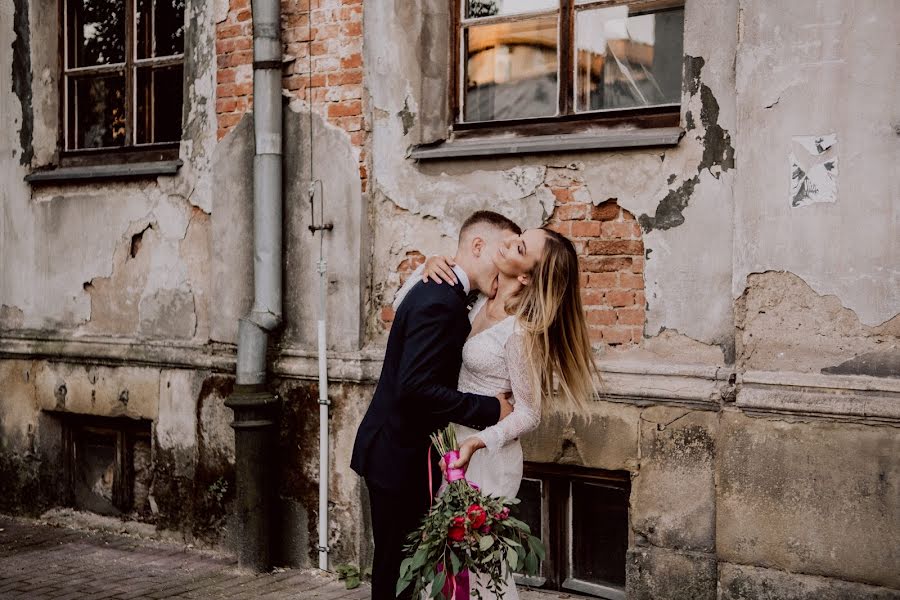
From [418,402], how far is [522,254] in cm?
69

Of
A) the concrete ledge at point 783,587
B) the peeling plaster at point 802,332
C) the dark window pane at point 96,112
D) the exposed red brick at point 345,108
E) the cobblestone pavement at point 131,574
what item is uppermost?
the dark window pane at point 96,112

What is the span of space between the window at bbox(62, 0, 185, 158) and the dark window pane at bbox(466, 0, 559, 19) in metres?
2.05

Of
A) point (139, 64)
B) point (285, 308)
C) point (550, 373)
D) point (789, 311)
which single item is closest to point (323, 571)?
point (285, 308)

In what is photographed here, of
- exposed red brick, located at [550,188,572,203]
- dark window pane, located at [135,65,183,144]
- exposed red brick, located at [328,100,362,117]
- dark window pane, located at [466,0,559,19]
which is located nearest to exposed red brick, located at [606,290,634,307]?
exposed red brick, located at [550,188,572,203]

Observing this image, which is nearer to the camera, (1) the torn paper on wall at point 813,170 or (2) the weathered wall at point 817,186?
(2) the weathered wall at point 817,186

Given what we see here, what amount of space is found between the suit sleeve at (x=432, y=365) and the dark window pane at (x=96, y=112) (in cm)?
404

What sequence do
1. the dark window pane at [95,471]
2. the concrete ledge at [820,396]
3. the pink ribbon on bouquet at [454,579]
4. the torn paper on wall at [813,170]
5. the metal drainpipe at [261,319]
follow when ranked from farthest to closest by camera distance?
the dark window pane at [95,471]
the metal drainpipe at [261,319]
the torn paper on wall at [813,170]
the concrete ledge at [820,396]
the pink ribbon on bouquet at [454,579]

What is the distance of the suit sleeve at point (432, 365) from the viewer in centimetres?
398

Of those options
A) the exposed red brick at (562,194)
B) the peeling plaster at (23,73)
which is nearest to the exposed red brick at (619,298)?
the exposed red brick at (562,194)

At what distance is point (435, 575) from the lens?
12.8 feet

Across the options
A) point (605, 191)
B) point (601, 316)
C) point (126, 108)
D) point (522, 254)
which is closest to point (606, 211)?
point (605, 191)

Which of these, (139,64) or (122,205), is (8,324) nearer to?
(122,205)

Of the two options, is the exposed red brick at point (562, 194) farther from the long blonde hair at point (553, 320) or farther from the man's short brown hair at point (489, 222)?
the long blonde hair at point (553, 320)

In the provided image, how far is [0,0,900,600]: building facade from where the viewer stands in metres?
4.66
